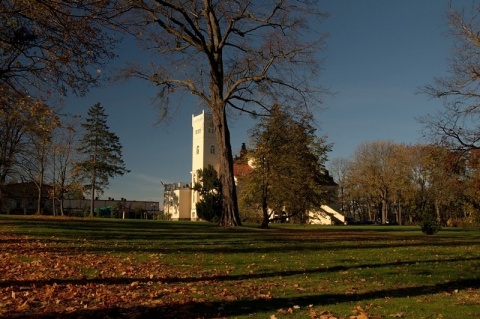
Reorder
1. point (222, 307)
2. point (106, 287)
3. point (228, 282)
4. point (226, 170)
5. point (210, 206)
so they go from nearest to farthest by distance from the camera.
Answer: point (222, 307) → point (106, 287) → point (228, 282) → point (226, 170) → point (210, 206)

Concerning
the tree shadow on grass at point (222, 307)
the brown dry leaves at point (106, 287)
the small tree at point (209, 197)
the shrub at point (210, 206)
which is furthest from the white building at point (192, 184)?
the tree shadow on grass at point (222, 307)

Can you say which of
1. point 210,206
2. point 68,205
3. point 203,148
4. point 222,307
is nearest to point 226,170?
point 222,307

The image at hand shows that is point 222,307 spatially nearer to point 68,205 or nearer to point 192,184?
point 192,184

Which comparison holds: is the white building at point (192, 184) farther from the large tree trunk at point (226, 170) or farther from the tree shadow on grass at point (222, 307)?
the tree shadow on grass at point (222, 307)

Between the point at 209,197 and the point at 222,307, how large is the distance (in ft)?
146

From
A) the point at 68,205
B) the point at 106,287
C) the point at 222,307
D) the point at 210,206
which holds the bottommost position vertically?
the point at 222,307

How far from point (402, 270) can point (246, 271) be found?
141 inches

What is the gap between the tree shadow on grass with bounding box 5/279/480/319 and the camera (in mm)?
6245

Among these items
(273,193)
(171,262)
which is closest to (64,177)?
(273,193)

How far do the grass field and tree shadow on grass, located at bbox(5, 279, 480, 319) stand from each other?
0.01 m

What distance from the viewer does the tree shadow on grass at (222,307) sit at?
6245 millimetres

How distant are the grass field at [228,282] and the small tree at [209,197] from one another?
33477 millimetres

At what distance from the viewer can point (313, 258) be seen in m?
12.7

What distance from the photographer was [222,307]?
687cm
